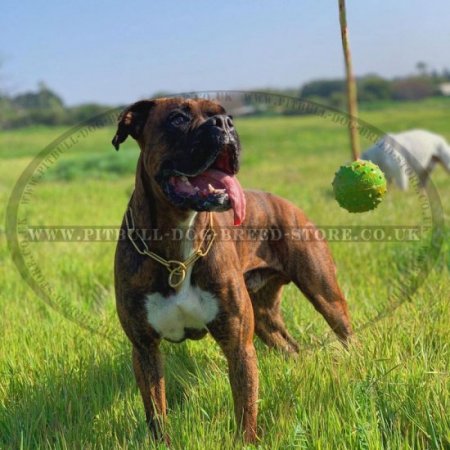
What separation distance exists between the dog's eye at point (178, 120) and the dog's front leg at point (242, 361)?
2.98 feet

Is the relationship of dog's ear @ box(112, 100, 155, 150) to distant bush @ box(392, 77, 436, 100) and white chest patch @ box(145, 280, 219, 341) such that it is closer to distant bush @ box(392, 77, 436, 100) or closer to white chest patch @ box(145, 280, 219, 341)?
white chest patch @ box(145, 280, 219, 341)

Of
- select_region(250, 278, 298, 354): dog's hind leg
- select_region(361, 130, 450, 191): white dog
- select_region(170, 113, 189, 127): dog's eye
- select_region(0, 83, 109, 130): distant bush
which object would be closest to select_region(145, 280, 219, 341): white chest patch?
select_region(170, 113, 189, 127): dog's eye

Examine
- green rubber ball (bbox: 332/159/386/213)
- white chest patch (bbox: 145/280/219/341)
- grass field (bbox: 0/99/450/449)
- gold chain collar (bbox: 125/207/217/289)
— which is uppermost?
green rubber ball (bbox: 332/159/386/213)

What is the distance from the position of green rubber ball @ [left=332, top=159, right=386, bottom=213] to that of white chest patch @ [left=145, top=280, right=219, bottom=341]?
0.90m

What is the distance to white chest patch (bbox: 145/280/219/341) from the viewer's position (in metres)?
3.10

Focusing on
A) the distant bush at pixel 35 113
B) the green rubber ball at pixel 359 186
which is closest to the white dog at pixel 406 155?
the green rubber ball at pixel 359 186

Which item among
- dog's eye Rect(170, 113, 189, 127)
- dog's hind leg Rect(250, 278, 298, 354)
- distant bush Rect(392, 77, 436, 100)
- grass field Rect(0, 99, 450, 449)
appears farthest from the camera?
distant bush Rect(392, 77, 436, 100)

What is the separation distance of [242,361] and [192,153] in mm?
1028

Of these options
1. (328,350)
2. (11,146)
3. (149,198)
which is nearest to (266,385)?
(328,350)

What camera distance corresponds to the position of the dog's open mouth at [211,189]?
2908mm

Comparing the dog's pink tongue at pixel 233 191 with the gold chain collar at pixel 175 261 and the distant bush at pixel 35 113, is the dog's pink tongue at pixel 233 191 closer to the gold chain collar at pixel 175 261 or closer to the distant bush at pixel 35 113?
the gold chain collar at pixel 175 261

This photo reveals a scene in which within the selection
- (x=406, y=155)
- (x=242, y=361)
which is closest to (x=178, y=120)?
(x=242, y=361)

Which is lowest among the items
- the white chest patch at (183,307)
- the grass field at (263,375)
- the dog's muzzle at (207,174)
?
the grass field at (263,375)

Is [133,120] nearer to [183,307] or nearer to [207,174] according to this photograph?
[207,174]
